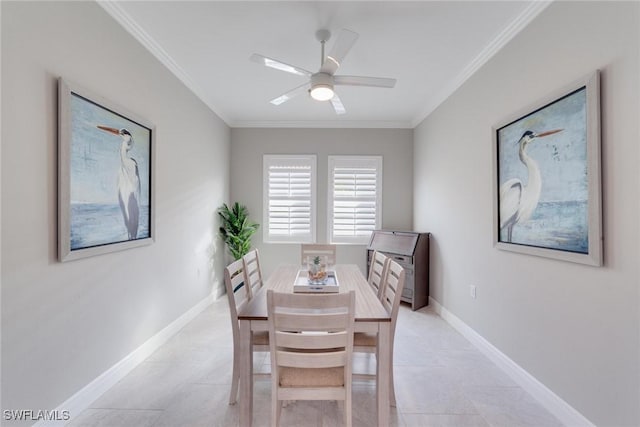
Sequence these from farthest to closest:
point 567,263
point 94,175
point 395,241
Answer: point 395,241
point 94,175
point 567,263

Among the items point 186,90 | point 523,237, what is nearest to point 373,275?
point 523,237

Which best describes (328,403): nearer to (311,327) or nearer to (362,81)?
(311,327)

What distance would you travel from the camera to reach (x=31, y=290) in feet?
5.08

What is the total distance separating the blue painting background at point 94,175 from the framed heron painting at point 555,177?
3001mm

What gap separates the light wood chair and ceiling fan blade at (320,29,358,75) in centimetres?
167

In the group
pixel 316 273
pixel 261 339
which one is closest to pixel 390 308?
pixel 316 273

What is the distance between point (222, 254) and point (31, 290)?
293 cm

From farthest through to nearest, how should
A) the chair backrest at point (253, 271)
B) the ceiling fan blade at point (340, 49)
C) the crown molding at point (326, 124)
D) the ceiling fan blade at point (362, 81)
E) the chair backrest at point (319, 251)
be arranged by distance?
the crown molding at point (326, 124) → the chair backrest at point (319, 251) → the chair backrest at point (253, 271) → the ceiling fan blade at point (362, 81) → the ceiling fan blade at point (340, 49)

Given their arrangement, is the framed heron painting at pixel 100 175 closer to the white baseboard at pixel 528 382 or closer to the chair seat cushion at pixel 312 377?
the chair seat cushion at pixel 312 377

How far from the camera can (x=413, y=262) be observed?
12.6ft

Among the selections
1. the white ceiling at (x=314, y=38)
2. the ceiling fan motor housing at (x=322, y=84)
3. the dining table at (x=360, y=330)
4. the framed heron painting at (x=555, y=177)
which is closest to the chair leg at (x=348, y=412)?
the dining table at (x=360, y=330)

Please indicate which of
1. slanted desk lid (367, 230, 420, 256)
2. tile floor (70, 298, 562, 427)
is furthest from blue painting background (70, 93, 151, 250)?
slanted desk lid (367, 230, 420, 256)

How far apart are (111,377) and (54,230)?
46.4 inches

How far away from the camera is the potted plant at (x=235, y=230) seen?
171 inches
